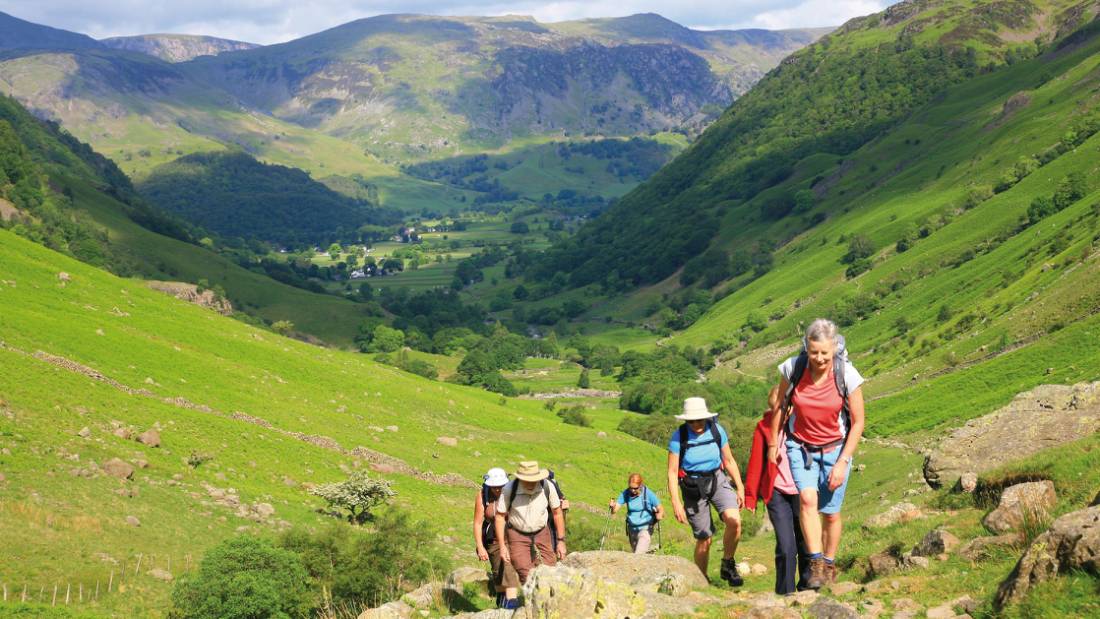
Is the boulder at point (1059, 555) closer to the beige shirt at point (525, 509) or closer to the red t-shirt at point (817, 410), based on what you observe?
the red t-shirt at point (817, 410)

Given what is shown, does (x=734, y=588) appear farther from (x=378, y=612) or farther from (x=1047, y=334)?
(x=1047, y=334)

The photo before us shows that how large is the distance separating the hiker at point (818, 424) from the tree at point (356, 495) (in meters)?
39.6

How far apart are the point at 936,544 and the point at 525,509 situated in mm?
9591

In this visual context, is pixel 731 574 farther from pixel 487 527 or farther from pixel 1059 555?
pixel 1059 555

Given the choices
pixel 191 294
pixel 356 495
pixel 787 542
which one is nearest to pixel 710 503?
pixel 787 542

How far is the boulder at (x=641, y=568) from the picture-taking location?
1862 cm

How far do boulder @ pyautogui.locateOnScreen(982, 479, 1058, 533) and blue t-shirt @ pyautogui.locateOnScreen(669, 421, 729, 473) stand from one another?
640cm

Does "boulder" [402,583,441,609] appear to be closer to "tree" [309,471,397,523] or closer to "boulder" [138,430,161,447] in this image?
"tree" [309,471,397,523]

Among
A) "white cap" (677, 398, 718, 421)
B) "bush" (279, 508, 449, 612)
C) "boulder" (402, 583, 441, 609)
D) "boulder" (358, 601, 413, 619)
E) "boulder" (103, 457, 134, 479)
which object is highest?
"white cap" (677, 398, 718, 421)

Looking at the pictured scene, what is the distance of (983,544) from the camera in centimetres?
1809

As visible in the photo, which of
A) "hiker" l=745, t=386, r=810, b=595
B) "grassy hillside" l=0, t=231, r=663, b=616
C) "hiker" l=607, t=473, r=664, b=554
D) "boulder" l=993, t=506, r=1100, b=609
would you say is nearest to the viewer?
"boulder" l=993, t=506, r=1100, b=609

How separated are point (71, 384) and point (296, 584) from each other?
98.1 ft

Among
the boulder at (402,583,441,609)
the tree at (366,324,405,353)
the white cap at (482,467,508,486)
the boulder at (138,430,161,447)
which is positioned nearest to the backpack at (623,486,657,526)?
the white cap at (482,467,508,486)

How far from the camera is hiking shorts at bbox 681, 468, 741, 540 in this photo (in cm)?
1948
